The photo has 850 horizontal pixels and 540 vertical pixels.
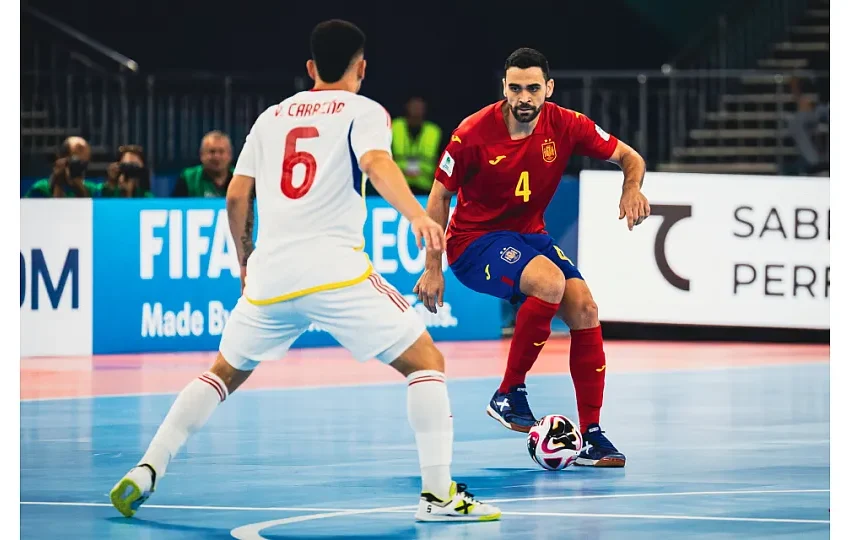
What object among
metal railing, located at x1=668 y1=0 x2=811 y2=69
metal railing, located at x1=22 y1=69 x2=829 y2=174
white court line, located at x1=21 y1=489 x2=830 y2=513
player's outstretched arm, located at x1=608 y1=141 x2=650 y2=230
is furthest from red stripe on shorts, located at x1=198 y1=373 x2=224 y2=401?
metal railing, located at x1=668 y1=0 x2=811 y2=69

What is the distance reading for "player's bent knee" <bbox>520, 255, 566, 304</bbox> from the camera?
9.17 m

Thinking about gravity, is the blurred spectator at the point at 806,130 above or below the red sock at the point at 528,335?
above

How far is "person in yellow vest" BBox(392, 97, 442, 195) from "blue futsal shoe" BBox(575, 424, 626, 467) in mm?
9664

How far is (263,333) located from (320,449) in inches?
94.1

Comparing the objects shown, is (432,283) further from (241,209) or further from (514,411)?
(241,209)

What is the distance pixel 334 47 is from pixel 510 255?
2.35 meters

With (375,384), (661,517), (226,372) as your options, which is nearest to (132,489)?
(226,372)

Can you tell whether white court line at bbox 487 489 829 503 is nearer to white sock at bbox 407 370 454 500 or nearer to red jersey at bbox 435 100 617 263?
white sock at bbox 407 370 454 500

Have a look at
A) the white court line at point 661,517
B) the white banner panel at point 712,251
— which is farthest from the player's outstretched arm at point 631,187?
the white banner panel at point 712,251

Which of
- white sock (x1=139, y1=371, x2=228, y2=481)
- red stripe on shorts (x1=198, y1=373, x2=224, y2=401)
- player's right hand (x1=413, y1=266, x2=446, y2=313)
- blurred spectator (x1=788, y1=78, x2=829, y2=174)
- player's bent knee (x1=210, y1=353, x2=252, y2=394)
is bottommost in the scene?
white sock (x1=139, y1=371, x2=228, y2=481)

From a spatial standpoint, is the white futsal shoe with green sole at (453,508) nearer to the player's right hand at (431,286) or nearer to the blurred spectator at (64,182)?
the player's right hand at (431,286)

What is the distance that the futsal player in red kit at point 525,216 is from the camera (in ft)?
30.2

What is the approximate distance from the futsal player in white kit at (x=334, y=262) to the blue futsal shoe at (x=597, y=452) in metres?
1.70
